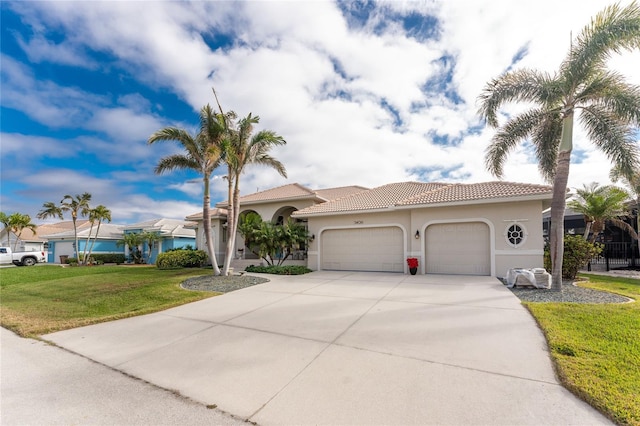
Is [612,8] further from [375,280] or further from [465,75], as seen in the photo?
[375,280]

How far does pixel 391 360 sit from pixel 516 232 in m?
10.1

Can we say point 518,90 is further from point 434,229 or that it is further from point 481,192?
point 434,229

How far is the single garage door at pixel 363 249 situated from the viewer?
44.9ft

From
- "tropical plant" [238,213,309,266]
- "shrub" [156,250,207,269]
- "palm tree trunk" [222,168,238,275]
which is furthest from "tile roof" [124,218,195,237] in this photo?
"palm tree trunk" [222,168,238,275]

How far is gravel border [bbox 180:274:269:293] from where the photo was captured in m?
10.1

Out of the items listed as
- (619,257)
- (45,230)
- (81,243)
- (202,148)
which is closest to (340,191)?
(202,148)

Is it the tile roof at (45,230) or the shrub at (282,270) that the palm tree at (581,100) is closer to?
the shrub at (282,270)

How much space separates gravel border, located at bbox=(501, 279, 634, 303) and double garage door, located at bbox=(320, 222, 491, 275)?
291 cm

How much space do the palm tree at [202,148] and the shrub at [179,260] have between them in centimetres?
622

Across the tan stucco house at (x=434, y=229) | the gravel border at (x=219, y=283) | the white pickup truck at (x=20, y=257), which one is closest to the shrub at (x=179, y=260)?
the gravel border at (x=219, y=283)

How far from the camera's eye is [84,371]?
3.96 metres

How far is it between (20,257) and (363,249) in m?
29.9

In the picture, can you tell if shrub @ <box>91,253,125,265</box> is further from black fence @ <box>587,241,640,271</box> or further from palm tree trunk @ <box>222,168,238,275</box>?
black fence @ <box>587,241,640,271</box>

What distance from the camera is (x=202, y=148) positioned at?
1241 cm
